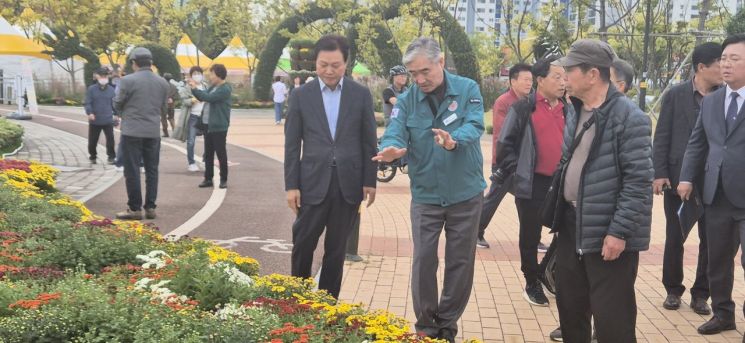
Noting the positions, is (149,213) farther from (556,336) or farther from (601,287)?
(601,287)

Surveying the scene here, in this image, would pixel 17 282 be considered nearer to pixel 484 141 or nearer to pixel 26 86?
pixel 484 141

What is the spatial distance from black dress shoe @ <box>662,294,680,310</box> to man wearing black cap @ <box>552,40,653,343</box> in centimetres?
191

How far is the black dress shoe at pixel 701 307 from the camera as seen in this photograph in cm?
550

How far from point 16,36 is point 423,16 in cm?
1726

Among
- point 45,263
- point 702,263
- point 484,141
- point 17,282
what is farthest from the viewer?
point 484,141

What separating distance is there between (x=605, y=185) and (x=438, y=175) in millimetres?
1085

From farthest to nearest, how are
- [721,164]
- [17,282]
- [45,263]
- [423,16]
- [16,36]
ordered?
[423,16] < [16,36] < [721,164] < [45,263] < [17,282]

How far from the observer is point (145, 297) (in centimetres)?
335

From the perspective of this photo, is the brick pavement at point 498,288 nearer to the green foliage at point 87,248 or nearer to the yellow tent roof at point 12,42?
the green foliage at point 87,248

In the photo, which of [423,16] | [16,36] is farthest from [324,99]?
[423,16]

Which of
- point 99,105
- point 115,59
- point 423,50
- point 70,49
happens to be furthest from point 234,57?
point 423,50

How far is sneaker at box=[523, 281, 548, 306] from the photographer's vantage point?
18.6 ft

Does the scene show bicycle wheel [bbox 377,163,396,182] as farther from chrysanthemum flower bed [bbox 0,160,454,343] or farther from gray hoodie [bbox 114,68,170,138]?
chrysanthemum flower bed [bbox 0,160,454,343]

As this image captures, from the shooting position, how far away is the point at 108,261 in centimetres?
438
